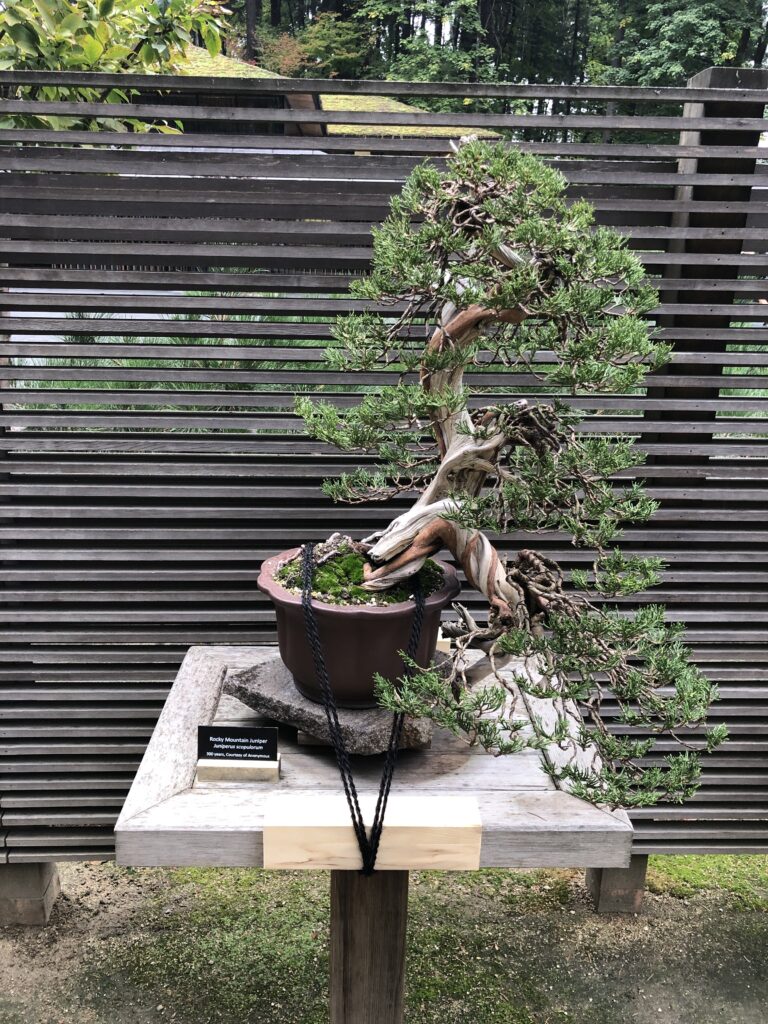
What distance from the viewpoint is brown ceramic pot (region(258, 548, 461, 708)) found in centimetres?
140

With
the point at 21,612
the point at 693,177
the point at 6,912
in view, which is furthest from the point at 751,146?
the point at 6,912

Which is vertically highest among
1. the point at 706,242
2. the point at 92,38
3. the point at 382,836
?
the point at 92,38

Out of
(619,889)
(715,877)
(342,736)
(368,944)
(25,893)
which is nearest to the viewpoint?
(342,736)

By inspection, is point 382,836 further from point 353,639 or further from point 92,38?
point 92,38

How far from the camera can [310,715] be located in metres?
1.45

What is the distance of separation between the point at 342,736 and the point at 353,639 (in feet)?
0.55

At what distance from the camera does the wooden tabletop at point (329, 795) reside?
1.31 m

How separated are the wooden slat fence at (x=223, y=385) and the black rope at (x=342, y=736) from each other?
74 centimetres

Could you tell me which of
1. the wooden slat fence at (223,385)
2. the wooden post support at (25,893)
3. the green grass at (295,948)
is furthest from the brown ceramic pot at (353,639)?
the wooden post support at (25,893)

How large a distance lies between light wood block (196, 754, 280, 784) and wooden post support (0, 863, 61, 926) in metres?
1.28

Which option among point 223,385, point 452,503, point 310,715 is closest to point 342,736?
point 310,715

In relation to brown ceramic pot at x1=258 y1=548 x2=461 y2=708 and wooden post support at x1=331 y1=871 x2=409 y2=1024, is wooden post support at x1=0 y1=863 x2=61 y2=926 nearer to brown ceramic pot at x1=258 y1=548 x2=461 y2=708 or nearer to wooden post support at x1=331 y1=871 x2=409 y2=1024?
wooden post support at x1=331 y1=871 x2=409 y2=1024

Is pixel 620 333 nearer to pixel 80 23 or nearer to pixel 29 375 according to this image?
pixel 29 375

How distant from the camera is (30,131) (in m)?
1.94
